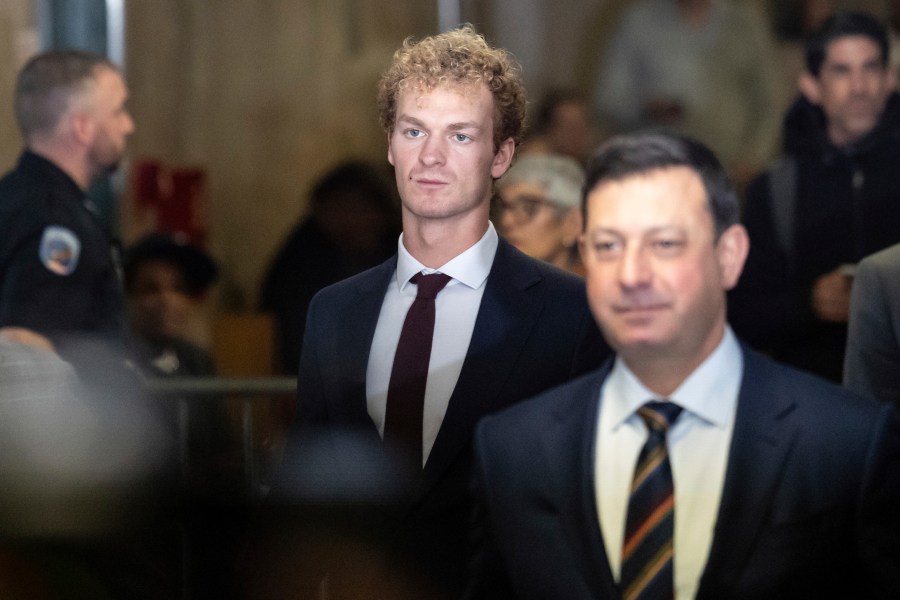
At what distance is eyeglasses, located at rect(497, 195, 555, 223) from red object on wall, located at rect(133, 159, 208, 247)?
0.61m

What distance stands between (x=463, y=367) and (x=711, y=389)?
9.9 inches

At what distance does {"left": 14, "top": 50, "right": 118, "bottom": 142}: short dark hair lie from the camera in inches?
59.1

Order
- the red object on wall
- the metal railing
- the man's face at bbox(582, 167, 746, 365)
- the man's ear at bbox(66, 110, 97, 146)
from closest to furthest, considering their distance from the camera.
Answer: the man's face at bbox(582, 167, 746, 365) → the metal railing → the man's ear at bbox(66, 110, 97, 146) → the red object on wall

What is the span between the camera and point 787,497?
41.9 inches

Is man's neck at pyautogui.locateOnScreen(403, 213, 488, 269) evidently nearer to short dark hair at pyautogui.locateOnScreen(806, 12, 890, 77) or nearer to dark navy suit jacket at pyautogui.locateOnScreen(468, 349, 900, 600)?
dark navy suit jacket at pyautogui.locateOnScreen(468, 349, 900, 600)

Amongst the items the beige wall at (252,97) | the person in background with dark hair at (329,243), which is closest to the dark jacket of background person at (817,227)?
the person in background with dark hair at (329,243)

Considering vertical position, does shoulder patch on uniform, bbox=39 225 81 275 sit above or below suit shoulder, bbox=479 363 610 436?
above

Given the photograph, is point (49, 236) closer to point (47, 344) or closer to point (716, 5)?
point (47, 344)

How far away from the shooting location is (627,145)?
1.06 meters

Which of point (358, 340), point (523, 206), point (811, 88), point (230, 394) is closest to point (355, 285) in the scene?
point (358, 340)

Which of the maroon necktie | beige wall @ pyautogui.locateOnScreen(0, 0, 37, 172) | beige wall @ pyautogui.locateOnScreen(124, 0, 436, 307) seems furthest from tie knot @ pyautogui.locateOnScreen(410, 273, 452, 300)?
beige wall @ pyautogui.locateOnScreen(0, 0, 37, 172)

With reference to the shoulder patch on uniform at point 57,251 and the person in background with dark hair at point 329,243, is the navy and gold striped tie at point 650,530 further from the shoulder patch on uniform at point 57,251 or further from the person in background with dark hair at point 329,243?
the shoulder patch on uniform at point 57,251

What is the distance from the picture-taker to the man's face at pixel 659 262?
1.04m

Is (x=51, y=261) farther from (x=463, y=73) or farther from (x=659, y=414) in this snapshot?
(x=659, y=414)
